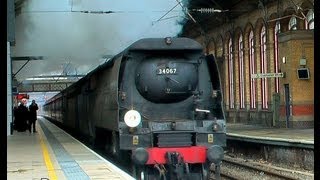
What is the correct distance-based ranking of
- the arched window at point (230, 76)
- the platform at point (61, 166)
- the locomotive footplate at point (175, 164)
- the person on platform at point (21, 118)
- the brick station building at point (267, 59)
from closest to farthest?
the platform at point (61, 166) < the locomotive footplate at point (175, 164) < the brick station building at point (267, 59) < the person on platform at point (21, 118) < the arched window at point (230, 76)

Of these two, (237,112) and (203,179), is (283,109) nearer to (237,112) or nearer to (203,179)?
(237,112)

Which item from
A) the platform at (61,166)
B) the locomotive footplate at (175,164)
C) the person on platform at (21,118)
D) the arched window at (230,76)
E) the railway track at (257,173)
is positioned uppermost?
the arched window at (230,76)

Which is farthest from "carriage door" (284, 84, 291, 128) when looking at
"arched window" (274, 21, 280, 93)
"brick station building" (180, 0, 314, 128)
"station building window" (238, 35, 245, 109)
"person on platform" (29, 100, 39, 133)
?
"person on platform" (29, 100, 39, 133)

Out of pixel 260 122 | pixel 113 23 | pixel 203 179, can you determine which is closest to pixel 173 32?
pixel 113 23

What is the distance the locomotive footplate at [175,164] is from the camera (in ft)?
26.3

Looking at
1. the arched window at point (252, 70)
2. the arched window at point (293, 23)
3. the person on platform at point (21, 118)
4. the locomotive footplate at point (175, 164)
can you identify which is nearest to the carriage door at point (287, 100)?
the arched window at point (293, 23)

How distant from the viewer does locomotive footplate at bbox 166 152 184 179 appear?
315 inches

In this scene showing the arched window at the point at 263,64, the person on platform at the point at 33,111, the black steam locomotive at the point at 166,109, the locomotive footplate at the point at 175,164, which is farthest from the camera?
the arched window at the point at 263,64

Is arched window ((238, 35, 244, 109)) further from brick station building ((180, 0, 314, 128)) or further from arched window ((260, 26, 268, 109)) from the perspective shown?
arched window ((260, 26, 268, 109))

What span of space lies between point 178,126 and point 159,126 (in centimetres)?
32

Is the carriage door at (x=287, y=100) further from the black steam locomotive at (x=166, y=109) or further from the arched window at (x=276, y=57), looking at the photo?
the black steam locomotive at (x=166, y=109)

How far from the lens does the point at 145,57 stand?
29.5 ft

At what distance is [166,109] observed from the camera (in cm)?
914

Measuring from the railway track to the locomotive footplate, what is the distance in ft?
10.8
